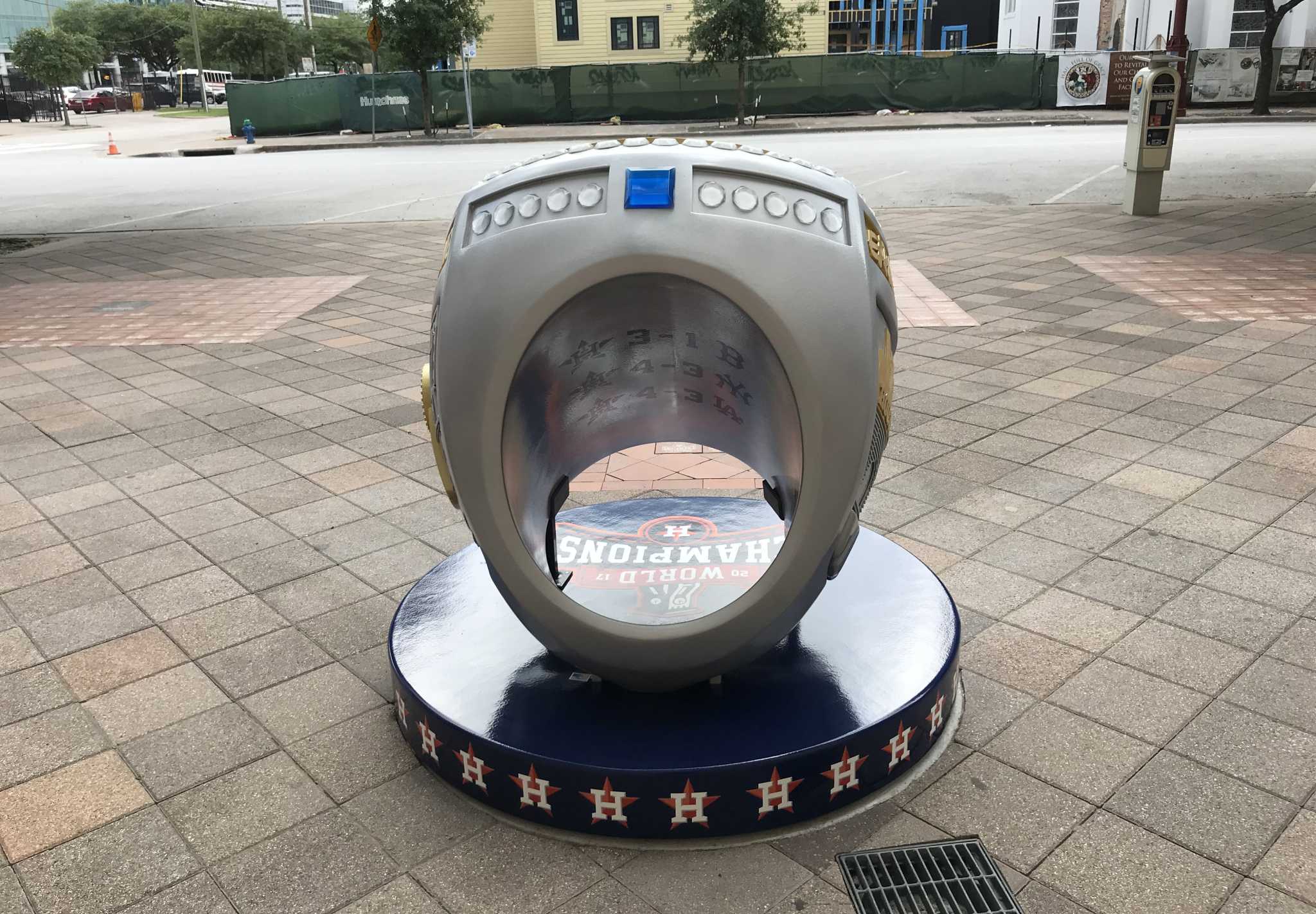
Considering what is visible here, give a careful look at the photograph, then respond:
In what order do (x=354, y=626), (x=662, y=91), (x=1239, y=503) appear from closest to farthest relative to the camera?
(x=354, y=626), (x=1239, y=503), (x=662, y=91)

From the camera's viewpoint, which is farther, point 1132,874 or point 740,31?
point 740,31

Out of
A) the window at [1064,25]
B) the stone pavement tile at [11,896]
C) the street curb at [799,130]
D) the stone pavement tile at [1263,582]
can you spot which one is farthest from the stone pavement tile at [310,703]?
the window at [1064,25]

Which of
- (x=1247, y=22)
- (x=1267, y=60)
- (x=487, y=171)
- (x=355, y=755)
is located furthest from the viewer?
(x=1247, y=22)

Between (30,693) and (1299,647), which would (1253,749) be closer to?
(1299,647)

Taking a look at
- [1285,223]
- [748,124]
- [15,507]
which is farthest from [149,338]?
[748,124]

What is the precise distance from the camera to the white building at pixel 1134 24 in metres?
35.2

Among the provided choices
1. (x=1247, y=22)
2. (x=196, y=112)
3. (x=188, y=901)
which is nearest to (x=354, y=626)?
(x=188, y=901)

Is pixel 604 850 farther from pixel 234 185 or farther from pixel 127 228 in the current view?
pixel 234 185

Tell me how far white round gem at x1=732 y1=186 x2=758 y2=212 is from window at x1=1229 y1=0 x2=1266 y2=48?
131 ft

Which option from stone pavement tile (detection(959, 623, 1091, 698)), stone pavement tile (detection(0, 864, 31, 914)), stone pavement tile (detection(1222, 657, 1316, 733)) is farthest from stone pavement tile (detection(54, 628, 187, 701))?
stone pavement tile (detection(1222, 657, 1316, 733))

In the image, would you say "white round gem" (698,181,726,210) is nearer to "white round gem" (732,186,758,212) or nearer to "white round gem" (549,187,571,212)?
"white round gem" (732,186,758,212)

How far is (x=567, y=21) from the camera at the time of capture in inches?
1609

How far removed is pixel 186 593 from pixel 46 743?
104 centimetres

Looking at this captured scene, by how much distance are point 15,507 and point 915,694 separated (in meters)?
4.49
